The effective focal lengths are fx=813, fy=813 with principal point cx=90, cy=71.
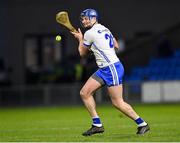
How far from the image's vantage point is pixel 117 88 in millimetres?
14492

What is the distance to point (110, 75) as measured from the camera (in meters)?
14.5

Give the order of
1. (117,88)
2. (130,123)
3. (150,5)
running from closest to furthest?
1. (117,88)
2. (130,123)
3. (150,5)

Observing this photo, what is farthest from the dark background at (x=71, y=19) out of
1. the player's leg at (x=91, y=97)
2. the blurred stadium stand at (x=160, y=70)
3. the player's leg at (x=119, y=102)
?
the player's leg at (x=119, y=102)

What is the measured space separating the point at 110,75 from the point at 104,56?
359 mm

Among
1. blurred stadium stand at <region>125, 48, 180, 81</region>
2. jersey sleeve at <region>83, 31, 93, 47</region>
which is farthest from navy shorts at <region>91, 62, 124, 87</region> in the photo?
blurred stadium stand at <region>125, 48, 180, 81</region>

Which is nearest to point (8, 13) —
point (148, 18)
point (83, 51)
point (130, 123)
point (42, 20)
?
point (42, 20)

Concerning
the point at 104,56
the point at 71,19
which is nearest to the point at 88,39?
the point at 104,56

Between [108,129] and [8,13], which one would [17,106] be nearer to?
[8,13]

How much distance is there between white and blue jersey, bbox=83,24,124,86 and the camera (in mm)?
14539

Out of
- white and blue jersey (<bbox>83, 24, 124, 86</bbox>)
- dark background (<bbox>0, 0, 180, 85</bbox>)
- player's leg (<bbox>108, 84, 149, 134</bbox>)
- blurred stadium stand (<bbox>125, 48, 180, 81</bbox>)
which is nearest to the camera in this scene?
player's leg (<bbox>108, 84, 149, 134</bbox>)

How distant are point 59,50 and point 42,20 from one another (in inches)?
77.7

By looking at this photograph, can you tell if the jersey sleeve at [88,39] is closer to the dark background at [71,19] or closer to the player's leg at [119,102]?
the player's leg at [119,102]

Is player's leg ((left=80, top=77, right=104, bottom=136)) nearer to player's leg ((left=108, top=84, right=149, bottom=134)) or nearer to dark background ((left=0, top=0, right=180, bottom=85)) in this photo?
player's leg ((left=108, top=84, right=149, bottom=134))

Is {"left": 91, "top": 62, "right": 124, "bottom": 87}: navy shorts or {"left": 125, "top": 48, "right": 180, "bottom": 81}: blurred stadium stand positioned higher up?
{"left": 91, "top": 62, "right": 124, "bottom": 87}: navy shorts
